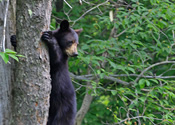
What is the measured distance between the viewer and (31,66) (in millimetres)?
3016

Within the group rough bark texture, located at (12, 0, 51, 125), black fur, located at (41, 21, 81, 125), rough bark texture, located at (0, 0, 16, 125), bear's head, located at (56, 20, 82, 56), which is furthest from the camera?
bear's head, located at (56, 20, 82, 56)

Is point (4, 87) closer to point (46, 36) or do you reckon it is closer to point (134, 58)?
point (46, 36)

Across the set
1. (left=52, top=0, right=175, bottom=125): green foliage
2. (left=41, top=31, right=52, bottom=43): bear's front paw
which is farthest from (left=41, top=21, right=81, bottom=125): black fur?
(left=52, top=0, right=175, bottom=125): green foliage

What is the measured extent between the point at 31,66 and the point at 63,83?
1369 mm

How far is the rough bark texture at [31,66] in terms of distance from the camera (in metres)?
3.00

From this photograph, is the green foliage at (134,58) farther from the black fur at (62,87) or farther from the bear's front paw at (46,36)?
the bear's front paw at (46,36)

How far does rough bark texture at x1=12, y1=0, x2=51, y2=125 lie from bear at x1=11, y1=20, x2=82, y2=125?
84 cm

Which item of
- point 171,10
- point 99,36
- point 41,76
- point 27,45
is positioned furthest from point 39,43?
point 99,36

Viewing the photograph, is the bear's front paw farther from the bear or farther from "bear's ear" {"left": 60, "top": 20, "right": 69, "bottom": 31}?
"bear's ear" {"left": 60, "top": 20, "right": 69, "bottom": 31}

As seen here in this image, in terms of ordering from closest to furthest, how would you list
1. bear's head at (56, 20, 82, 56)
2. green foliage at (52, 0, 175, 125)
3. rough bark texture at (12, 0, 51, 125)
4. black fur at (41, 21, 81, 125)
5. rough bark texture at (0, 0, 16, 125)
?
rough bark texture at (12, 0, 51, 125) → rough bark texture at (0, 0, 16, 125) → black fur at (41, 21, 81, 125) → bear's head at (56, 20, 82, 56) → green foliage at (52, 0, 175, 125)

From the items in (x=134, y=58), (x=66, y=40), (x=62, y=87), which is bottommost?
(x=62, y=87)

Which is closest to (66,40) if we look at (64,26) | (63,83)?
(64,26)

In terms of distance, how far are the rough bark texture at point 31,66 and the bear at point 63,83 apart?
840 mm

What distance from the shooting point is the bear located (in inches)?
164
